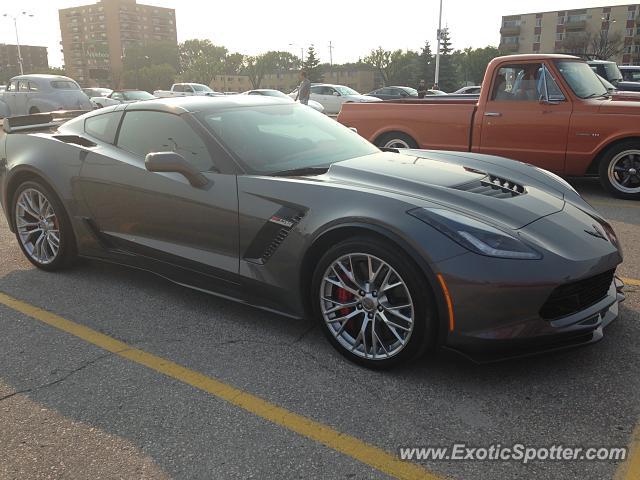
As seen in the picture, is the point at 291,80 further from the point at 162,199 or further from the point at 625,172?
the point at 162,199

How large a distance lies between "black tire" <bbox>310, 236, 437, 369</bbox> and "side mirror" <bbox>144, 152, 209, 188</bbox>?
97 cm

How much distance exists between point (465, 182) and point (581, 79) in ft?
16.3

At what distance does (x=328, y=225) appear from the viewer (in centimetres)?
289

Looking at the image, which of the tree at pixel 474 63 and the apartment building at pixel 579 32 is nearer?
the apartment building at pixel 579 32

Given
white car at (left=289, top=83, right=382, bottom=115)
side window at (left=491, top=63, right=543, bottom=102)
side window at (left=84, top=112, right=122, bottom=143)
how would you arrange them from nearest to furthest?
side window at (left=84, top=112, right=122, bottom=143)
side window at (left=491, top=63, right=543, bottom=102)
white car at (left=289, top=83, right=382, bottom=115)

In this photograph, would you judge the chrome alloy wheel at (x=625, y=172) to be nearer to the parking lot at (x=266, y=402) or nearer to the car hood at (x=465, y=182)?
the car hood at (x=465, y=182)

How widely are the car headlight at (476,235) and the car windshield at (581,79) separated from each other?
17.1 feet

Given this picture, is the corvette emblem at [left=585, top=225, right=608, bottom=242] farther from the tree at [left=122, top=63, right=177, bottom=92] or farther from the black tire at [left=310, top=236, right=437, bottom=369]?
the tree at [left=122, top=63, right=177, bottom=92]

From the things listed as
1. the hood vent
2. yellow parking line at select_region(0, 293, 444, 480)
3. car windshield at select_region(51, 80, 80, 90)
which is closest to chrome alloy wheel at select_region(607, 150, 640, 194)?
the hood vent

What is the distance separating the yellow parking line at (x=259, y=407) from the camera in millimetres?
2197

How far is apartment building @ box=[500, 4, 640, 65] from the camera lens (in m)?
74.7

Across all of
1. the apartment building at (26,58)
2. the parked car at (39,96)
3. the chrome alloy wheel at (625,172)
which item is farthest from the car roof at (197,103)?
the apartment building at (26,58)

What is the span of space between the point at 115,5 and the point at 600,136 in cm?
15322

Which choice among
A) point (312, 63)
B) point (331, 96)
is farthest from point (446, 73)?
point (331, 96)
